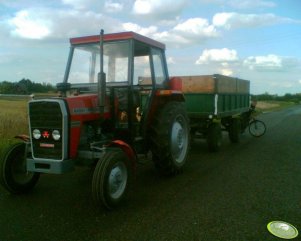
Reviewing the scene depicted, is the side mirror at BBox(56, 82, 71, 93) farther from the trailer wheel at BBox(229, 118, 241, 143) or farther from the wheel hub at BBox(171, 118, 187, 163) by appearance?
the trailer wheel at BBox(229, 118, 241, 143)

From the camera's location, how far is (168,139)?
20.1 ft

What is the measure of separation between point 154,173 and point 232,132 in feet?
15.7

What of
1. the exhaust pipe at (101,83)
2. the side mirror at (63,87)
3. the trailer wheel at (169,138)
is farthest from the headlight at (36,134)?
the trailer wheel at (169,138)

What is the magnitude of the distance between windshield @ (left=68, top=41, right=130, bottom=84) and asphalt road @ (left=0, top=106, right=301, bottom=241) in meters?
1.70

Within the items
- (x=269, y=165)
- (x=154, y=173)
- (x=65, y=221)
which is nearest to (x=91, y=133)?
(x=65, y=221)

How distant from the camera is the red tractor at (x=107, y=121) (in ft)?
15.7

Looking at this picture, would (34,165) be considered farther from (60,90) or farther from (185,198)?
(185,198)

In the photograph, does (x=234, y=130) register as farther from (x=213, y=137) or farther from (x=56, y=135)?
(x=56, y=135)

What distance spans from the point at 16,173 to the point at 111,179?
161cm

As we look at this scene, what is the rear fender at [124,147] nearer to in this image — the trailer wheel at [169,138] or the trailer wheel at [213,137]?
the trailer wheel at [169,138]

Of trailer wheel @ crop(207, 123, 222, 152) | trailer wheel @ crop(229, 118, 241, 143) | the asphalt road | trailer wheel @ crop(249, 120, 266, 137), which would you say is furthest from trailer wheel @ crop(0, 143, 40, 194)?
trailer wheel @ crop(249, 120, 266, 137)

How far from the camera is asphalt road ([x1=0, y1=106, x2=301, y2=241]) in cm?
408

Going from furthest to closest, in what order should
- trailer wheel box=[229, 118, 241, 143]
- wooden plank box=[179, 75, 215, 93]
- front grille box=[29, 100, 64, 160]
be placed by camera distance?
1. trailer wheel box=[229, 118, 241, 143]
2. wooden plank box=[179, 75, 215, 93]
3. front grille box=[29, 100, 64, 160]

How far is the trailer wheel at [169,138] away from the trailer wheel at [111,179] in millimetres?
1184
